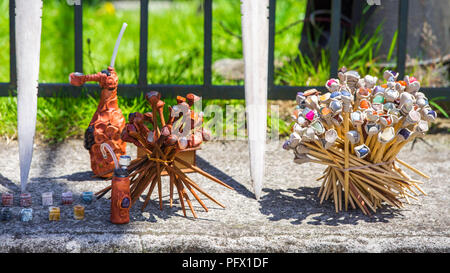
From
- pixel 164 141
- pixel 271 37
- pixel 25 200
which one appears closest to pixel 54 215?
pixel 25 200

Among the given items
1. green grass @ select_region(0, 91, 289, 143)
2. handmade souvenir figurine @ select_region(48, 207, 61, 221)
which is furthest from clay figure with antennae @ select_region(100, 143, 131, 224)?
green grass @ select_region(0, 91, 289, 143)

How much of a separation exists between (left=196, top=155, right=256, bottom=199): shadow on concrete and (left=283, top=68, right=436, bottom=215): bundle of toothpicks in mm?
308

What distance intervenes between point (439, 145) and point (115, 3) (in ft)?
14.3

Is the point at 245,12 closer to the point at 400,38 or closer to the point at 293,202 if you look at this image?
the point at 293,202

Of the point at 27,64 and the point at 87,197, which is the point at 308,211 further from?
the point at 27,64

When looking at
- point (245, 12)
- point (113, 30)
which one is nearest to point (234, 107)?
point (245, 12)

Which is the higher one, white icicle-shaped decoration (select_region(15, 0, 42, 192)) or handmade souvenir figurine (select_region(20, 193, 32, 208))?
white icicle-shaped decoration (select_region(15, 0, 42, 192))

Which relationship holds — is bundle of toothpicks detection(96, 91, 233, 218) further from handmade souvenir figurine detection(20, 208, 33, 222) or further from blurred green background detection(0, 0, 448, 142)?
blurred green background detection(0, 0, 448, 142)

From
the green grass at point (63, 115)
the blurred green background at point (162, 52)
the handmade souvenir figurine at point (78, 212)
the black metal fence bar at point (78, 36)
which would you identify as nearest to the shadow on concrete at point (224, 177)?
the green grass at point (63, 115)

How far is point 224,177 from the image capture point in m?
2.49

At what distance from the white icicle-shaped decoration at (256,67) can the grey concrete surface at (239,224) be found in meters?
0.22

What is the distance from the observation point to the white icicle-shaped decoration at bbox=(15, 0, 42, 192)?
2.07m

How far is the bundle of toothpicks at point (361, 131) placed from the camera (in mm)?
1930

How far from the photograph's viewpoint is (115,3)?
21.0 ft
